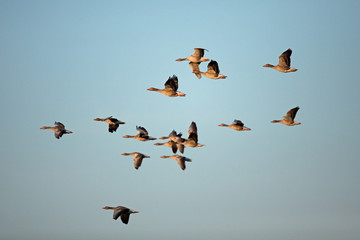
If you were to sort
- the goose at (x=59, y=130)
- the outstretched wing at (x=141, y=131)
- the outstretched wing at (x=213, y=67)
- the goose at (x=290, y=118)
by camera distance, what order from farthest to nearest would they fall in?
1. the outstretched wing at (x=141, y=131)
2. the goose at (x=59, y=130)
3. the outstretched wing at (x=213, y=67)
4. the goose at (x=290, y=118)

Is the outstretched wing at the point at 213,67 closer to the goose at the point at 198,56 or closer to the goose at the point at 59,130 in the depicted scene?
the goose at the point at 198,56

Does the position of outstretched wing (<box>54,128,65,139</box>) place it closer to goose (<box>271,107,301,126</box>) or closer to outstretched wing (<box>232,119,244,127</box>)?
outstretched wing (<box>232,119,244,127</box>)

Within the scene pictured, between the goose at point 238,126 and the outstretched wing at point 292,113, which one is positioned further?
the goose at point 238,126

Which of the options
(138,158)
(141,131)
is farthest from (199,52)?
(138,158)

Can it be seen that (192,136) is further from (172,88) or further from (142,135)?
(142,135)

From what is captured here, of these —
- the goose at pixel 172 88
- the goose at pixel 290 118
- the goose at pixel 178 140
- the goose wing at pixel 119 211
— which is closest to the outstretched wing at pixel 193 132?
the goose at pixel 178 140

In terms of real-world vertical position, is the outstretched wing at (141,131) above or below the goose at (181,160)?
above

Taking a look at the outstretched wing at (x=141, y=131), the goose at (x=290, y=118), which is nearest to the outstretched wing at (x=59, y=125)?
the outstretched wing at (x=141, y=131)

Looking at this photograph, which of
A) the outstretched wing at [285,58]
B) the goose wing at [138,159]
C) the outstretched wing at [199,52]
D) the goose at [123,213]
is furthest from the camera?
the outstretched wing at [199,52]

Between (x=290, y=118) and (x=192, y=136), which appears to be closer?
(x=192, y=136)

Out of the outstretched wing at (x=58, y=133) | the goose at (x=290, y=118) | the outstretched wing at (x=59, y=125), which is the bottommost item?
the outstretched wing at (x=58, y=133)

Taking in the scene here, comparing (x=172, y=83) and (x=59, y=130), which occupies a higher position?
(x=172, y=83)

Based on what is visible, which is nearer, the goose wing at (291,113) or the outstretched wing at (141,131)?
the goose wing at (291,113)

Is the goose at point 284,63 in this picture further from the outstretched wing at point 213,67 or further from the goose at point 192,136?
the goose at point 192,136
